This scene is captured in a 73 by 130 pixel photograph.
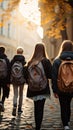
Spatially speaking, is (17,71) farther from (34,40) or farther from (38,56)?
(34,40)

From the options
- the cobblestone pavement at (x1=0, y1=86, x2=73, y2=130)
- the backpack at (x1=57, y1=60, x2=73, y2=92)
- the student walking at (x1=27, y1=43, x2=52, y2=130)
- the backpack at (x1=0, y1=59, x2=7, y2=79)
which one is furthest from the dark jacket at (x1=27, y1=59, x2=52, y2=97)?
the backpack at (x1=0, y1=59, x2=7, y2=79)

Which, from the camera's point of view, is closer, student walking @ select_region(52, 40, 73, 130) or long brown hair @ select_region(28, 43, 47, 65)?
student walking @ select_region(52, 40, 73, 130)

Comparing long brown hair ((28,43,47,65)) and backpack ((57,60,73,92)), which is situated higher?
long brown hair ((28,43,47,65))

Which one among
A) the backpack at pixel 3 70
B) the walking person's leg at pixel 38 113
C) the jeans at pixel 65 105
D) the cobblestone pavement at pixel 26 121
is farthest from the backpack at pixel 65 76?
the backpack at pixel 3 70

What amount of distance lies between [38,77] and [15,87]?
2849 millimetres

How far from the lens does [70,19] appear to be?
31.5 metres

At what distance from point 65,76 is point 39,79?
495mm

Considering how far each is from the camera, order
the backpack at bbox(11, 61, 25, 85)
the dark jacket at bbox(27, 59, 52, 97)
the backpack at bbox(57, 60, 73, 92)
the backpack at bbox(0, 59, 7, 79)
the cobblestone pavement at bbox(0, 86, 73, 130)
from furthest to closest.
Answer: the backpack at bbox(0, 59, 7, 79) < the backpack at bbox(11, 61, 25, 85) < the cobblestone pavement at bbox(0, 86, 73, 130) < the dark jacket at bbox(27, 59, 52, 97) < the backpack at bbox(57, 60, 73, 92)

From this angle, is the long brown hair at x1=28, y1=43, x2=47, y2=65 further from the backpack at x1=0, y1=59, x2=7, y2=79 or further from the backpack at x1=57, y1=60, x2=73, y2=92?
the backpack at x1=0, y1=59, x2=7, y2=79

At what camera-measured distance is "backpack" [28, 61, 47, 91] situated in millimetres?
7953

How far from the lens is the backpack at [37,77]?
7.95 m

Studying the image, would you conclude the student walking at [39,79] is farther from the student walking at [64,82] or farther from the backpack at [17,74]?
the backpack at [17,74]

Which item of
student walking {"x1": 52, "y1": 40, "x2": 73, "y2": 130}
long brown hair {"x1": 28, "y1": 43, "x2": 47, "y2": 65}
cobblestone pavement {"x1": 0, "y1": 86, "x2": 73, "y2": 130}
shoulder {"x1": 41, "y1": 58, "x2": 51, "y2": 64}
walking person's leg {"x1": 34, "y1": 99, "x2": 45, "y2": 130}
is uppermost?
long brown hair {"x1": 28, "y1": 43, "x2": 47, "y2": 65}

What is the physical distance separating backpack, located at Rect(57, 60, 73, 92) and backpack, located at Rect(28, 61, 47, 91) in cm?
32
